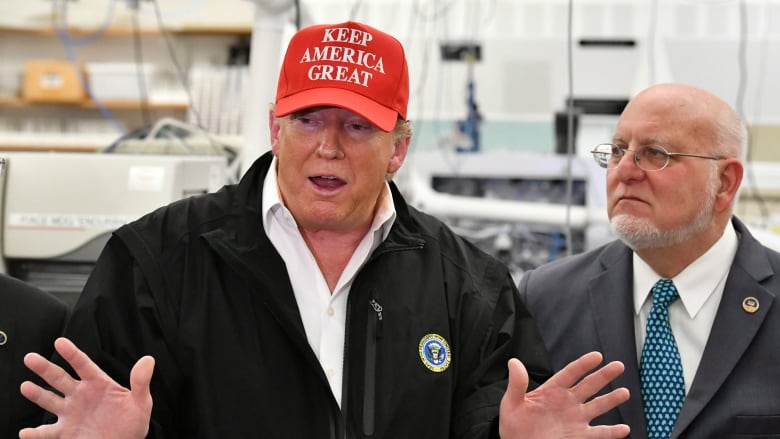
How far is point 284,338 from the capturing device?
1439 mm

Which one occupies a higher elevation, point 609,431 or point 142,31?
point 142,31

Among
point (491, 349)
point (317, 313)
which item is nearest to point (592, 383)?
point (491, 349)

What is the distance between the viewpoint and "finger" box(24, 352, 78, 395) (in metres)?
1.23

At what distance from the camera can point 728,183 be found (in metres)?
1.80

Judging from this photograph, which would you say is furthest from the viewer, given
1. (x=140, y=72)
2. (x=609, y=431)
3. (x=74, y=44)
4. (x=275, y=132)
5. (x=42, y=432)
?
(x=74, y=44)

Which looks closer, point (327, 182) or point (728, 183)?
point (327, 182)

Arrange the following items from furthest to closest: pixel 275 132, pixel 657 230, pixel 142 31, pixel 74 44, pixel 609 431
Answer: pixel 74 44 → pixel 142 31 → pixel 657 230 → pixel 275 132 → pixel 609 431

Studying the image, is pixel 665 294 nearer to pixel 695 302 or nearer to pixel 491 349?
pixel 695 302

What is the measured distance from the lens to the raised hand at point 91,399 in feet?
4.10

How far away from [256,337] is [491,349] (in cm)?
41

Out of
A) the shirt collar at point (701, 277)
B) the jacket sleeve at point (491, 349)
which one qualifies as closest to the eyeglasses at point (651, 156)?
the shirt collar at point (701, 277)

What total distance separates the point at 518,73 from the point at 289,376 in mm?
3363

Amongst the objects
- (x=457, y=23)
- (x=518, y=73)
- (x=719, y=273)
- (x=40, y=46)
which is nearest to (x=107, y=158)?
(x=719, y=273)

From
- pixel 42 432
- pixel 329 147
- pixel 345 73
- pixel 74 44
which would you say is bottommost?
pixel 42 432
